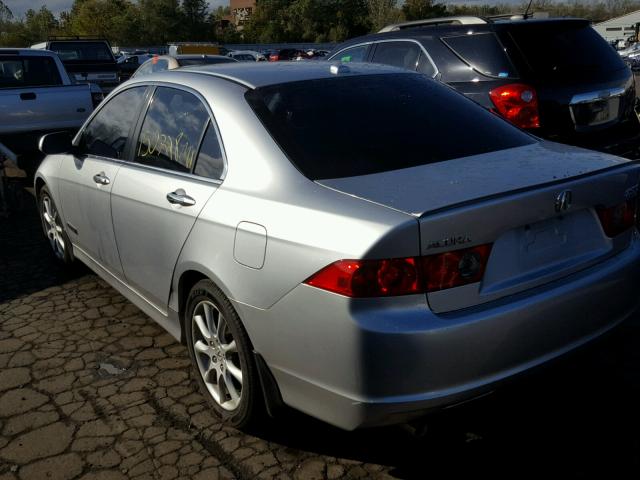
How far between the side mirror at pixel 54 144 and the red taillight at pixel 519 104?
10.9ft

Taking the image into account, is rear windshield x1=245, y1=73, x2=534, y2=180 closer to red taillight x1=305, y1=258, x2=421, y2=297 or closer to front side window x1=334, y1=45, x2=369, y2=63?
red taillight x1=305, y1=258, x2=421, y2=297

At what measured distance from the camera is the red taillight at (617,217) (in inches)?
107

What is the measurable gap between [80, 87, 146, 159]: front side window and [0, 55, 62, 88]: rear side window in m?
5.81

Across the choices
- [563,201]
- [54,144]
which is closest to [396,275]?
[563,201]

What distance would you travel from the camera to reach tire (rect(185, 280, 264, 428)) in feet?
8.87


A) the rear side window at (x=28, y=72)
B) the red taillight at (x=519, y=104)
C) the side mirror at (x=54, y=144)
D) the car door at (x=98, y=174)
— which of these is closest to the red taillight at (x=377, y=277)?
the car door at (x=98, y=174)

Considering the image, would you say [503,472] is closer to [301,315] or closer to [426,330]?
[426,330]

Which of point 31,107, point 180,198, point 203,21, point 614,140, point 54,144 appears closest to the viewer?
point 180,198

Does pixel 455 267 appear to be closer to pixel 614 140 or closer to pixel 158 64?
pixel 614 140

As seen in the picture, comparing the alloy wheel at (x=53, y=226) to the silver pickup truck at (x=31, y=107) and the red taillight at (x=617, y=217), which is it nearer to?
the silver pickup truck at (x=31, y=107)

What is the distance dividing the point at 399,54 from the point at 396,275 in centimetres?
475

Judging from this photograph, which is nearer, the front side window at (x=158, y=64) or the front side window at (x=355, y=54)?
the front side window at (x=355, y=54)

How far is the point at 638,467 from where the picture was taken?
2.62 metres

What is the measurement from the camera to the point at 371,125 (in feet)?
9.94
